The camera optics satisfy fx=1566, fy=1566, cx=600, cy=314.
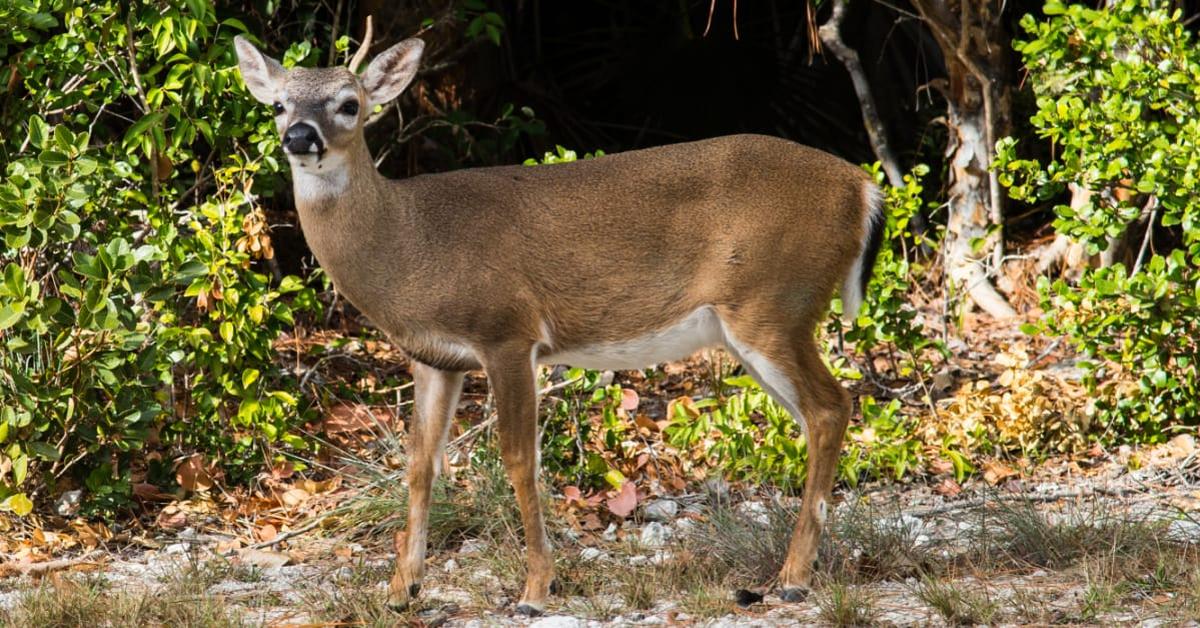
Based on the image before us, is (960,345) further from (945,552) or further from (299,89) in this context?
(299,89)

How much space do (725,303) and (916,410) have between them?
2768mm

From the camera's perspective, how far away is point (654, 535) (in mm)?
6148

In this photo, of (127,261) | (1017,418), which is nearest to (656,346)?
(127,261)

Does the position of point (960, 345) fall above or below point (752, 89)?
below

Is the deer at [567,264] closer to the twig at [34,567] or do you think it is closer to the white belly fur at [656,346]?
the white belly fur at [656,346]

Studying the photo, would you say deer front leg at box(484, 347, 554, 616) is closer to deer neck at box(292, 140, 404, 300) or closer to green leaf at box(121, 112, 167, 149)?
deer neck at box(292, 140, 404, 300)

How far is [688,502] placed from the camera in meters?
6.67

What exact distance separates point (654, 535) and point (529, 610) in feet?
3.72

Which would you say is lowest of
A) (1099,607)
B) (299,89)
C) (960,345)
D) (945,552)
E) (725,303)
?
(960,345)

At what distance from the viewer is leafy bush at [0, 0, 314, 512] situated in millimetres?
5945

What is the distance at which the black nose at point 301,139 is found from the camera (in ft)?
15.9

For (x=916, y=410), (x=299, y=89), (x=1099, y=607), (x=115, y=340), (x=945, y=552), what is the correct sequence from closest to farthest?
1. (x=1099, y=607)
2. (x=299, y=89)
3. (x=945, y=552)
4. (x=115, y=340)
5. (x=916, y=410)

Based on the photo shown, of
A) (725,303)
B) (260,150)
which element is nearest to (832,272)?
(725,303)

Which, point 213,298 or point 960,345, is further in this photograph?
point 960,345
